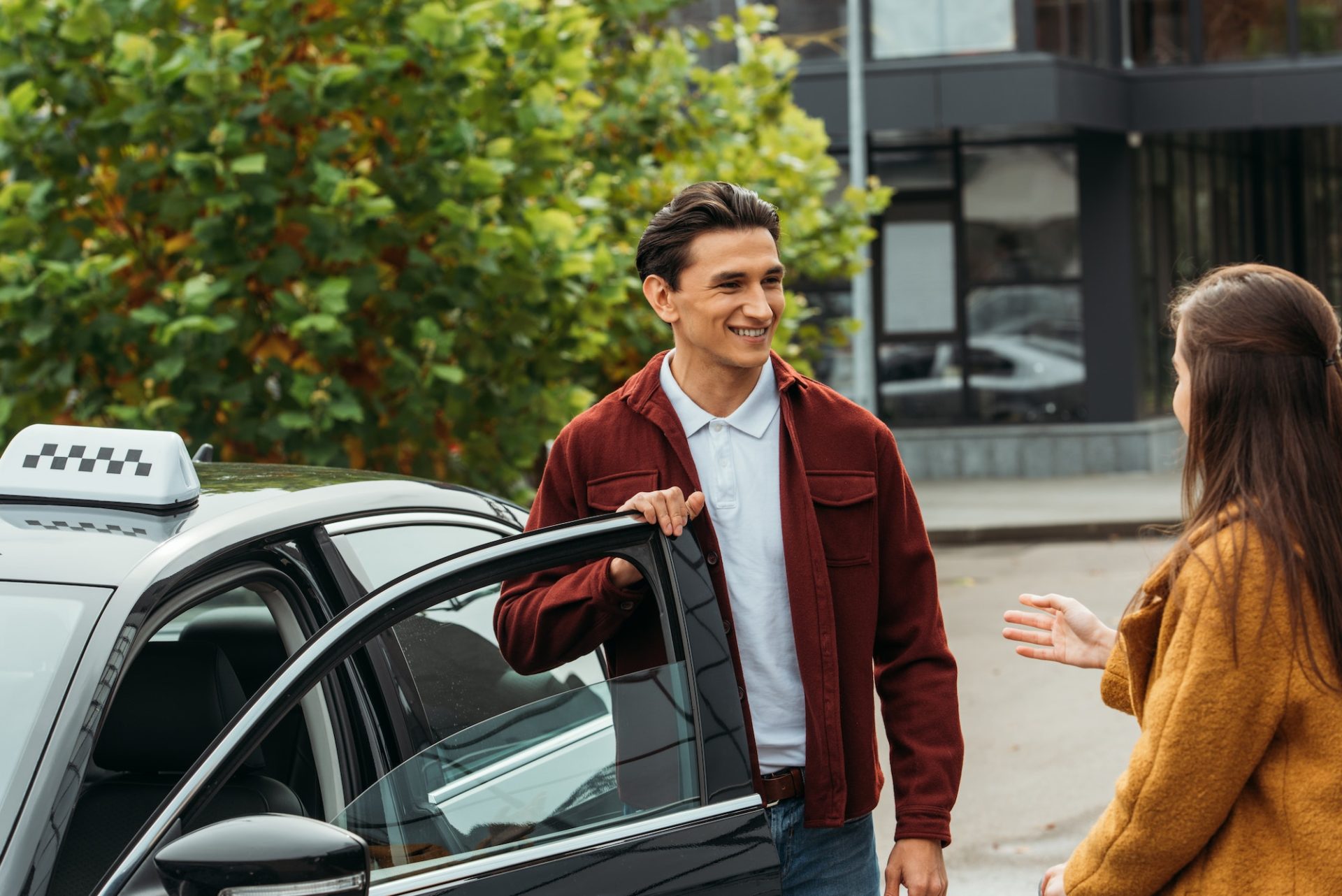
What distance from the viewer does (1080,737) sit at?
286 inches

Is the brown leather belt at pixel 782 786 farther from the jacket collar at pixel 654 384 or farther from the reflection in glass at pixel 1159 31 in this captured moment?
the reflection in glass at pixel 1159 31

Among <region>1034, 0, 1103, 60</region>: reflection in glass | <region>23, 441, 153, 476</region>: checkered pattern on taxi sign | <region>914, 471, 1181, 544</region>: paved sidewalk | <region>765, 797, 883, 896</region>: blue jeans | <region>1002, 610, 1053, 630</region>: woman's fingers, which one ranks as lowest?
<region>914, 471, 1181, 544</region>: paved sidewalk

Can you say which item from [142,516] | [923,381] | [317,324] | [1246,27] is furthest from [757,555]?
[1246,27]

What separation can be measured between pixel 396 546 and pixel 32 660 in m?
0.78

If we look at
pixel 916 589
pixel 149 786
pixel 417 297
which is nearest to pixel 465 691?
pixel 149 786

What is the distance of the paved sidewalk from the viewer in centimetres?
1466

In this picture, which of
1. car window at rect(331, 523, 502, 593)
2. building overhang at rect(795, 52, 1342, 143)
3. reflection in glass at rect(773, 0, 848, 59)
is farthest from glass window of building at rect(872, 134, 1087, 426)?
car window at rect(331, 523, 502, 593)

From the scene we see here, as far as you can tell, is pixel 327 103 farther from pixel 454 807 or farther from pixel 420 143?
pixel 454 807

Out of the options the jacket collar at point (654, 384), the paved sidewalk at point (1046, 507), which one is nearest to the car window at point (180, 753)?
the jacket collar at point (654, 384)

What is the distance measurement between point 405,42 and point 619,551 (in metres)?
4.26

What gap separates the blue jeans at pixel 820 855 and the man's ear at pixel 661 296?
81 centimetres

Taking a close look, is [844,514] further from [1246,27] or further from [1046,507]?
[1246,27]

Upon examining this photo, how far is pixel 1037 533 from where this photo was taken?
579 inches

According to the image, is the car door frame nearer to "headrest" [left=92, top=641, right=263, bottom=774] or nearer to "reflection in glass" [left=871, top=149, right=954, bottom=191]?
"headrest" [left=92, top=641, right=263, bottom=774]
